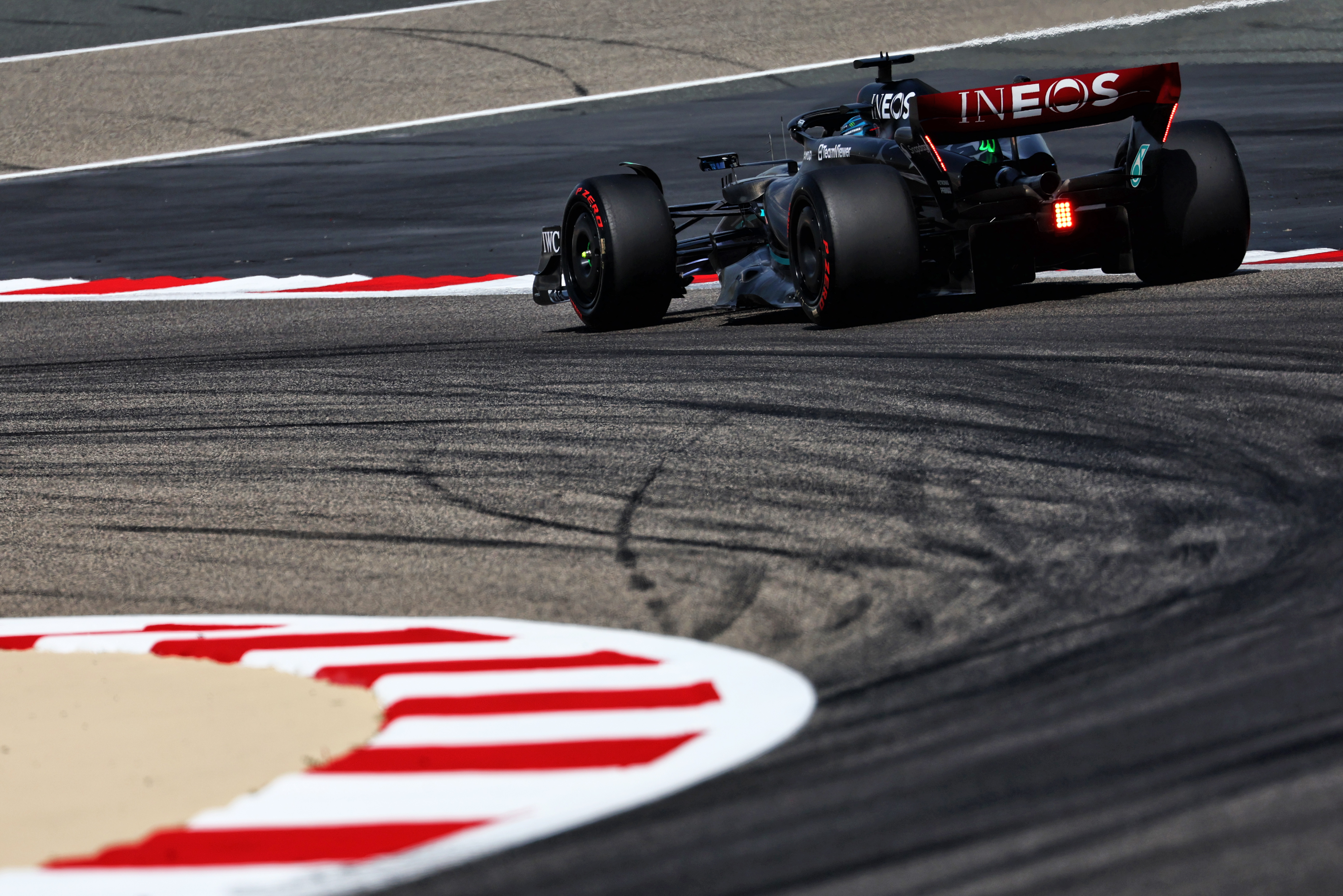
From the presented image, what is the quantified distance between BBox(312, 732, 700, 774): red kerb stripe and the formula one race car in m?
4.78

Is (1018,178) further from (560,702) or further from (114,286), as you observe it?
(114,286)

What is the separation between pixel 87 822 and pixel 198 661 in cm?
106

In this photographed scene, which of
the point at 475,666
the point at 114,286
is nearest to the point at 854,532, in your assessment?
the point at 475,666

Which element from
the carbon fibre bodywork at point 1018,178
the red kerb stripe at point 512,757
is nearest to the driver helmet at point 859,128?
the carbon fibre bodywork at point 1018,178

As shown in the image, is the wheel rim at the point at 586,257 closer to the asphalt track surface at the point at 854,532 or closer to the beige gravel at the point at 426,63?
the asphalt track surface at the point at 854,532

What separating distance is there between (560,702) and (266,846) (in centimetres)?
81

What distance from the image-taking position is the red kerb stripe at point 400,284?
1173cm

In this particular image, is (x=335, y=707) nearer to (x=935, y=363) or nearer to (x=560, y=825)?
(x=560, y=825)

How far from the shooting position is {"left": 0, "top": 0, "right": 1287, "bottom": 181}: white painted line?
1953 centimetres

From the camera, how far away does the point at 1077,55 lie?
21391 millimetres

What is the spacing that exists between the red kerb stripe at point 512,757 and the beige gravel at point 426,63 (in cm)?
1794

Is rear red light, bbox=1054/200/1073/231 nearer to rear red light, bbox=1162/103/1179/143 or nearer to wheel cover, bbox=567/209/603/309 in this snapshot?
rear red light, bbox=1162/103/1179/143

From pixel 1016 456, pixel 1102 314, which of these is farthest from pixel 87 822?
pixel 1102 314

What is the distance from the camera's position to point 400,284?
1188 centimetres
